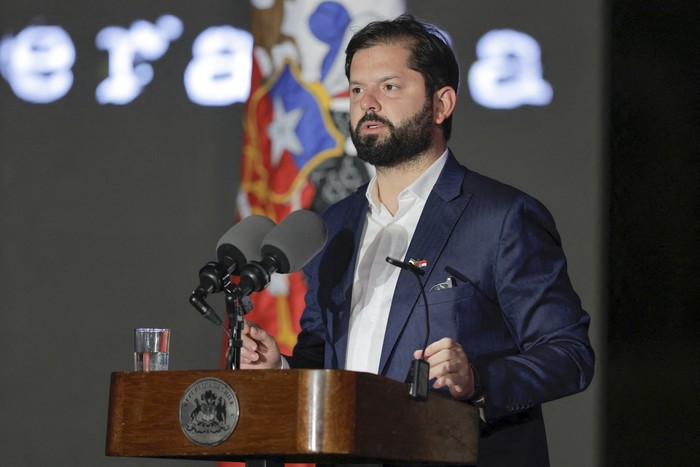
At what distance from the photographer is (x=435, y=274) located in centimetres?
250

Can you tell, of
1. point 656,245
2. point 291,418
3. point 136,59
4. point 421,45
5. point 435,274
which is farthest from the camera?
point 136,59

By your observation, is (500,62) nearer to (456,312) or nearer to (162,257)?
(162,257)

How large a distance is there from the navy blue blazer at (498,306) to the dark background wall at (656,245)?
1.53 m

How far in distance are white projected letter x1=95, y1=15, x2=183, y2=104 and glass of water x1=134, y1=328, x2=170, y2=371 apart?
2540 mm

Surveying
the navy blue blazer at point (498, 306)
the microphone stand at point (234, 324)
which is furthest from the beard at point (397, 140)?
the microphone stand at point (234, 324)

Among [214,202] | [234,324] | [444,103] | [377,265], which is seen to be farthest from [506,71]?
[234,324]

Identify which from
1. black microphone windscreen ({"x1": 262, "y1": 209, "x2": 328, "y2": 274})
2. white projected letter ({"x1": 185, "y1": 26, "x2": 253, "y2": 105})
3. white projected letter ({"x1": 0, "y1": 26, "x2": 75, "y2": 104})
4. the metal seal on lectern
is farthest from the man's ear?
white projected letter ({"x1": 0, "y1": 26, "x2": 75, "y2": 104})

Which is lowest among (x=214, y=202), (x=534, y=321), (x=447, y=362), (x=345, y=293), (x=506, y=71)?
(x=447, y=362)

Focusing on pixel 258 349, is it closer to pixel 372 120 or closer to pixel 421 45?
pixel 372 120

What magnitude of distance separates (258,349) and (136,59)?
99.9 inches

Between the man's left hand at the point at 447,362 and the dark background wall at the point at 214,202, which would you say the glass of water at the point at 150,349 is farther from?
the dark background wall at the point at 214,202

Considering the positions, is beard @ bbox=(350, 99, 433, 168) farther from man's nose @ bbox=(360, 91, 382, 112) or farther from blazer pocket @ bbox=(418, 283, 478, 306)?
blazer pocket @ bbox=(418, 283, 478, 306)

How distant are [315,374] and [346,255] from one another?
96 cm

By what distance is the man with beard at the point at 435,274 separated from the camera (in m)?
2.35
